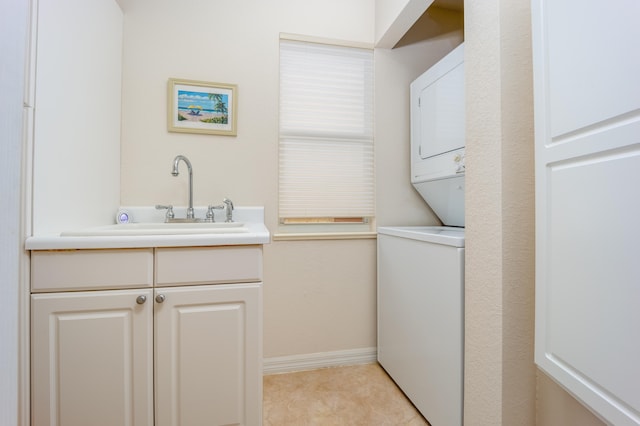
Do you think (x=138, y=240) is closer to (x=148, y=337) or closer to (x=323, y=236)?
(x=148, y=337)

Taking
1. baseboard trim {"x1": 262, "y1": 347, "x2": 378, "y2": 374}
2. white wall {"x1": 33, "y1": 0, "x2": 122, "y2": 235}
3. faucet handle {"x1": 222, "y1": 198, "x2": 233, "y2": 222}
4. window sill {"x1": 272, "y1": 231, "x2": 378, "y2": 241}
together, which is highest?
white wall {"x1": 33, "y1": 0, "x2": 122, "y2": 235}

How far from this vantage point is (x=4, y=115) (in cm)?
35

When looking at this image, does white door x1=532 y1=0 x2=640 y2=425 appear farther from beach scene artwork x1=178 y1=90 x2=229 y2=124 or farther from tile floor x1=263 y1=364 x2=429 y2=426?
beach scene artwork x1=178 y1=90 x2=229 y2=124

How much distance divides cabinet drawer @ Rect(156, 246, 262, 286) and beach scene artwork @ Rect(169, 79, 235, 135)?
2.94ft

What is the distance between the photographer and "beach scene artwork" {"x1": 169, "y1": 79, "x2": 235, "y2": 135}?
1617 millimetres

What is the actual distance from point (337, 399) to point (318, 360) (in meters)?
0.32

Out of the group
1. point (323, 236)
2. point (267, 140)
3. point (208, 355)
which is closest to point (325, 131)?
point (267, 140)

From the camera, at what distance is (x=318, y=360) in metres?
1.79

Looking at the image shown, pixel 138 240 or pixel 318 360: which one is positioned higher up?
pixel 138 240

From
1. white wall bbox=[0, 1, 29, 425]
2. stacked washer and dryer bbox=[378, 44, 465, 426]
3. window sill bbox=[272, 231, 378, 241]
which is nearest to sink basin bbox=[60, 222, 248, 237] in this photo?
window sill bbox=[272, 231, 378, 241]

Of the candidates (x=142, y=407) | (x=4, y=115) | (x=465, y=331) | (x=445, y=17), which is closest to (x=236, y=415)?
(x=142, y=407)

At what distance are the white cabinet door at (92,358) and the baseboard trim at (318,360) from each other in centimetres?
82

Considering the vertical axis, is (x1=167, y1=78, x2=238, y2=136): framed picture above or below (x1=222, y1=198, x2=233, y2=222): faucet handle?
above

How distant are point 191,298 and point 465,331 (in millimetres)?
1021
